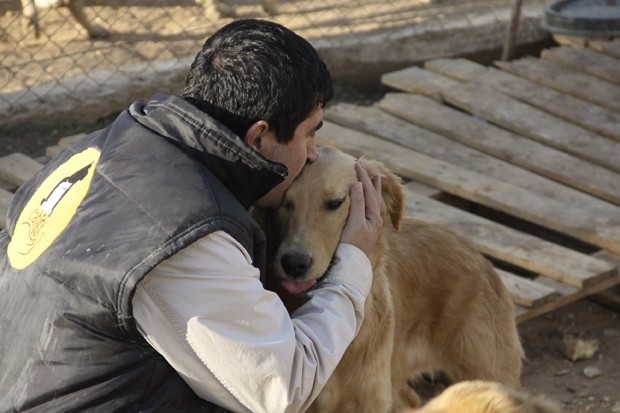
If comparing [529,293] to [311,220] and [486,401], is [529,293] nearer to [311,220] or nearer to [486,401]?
[311,220]

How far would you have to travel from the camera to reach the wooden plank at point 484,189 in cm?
557

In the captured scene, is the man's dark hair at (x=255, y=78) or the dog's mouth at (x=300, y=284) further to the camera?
the dog's mouth at (x=300, y=284)

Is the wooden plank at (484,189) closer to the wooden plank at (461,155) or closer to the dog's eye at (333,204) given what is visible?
the wooden plank at (461,155)

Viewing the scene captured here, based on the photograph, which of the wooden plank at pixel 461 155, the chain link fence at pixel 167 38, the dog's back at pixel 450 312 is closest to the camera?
Answer: the dog's back at pixel 450 312

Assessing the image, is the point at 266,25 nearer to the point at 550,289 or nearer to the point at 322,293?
the point at 322,293

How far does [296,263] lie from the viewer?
3480 millimetres

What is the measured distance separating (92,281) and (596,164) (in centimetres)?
423

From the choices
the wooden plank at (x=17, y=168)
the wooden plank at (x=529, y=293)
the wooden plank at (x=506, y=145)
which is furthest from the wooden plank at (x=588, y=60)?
the wooden plank at (x=17, y=168)

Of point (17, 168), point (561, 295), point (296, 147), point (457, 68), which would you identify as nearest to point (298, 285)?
point (296, 147)

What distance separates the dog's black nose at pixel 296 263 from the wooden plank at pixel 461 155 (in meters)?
2.59

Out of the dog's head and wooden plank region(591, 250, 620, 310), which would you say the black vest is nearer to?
the dog's head

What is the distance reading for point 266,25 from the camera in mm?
3074

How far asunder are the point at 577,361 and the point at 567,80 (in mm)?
2599

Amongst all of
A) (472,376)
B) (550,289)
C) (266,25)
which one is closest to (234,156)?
(266,25)
